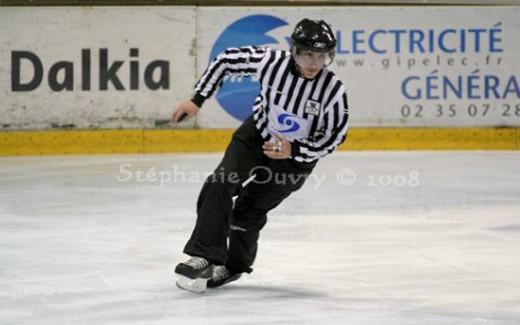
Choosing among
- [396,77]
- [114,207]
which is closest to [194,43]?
[396,77]

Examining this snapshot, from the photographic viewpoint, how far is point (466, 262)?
518 centimetres

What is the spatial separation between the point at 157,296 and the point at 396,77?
21.2 feet

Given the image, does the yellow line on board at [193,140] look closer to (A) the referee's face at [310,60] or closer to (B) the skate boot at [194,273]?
(B) the skate boot at [194,273]

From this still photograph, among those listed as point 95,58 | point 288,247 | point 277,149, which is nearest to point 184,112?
point 277,149

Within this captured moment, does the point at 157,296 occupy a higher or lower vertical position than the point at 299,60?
lower

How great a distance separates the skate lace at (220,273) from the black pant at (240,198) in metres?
0.04

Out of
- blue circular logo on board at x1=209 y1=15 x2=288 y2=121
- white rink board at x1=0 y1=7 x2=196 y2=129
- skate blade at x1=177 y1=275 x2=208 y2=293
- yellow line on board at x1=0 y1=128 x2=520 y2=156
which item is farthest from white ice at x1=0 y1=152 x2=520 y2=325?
blue circular logo on board at x1=209 y1=15 x2=288 y2=121

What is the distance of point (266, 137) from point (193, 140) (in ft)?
18.5

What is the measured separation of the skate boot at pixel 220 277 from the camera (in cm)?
458

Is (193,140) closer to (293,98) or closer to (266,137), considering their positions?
(266,137)

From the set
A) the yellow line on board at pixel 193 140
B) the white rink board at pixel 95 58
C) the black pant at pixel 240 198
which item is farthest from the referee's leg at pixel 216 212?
the white rink board at pixel 95 58

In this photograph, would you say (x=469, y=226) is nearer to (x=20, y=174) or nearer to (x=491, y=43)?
(x=20, y=174)

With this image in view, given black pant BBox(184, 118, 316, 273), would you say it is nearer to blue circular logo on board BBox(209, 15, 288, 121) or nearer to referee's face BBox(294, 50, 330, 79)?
referee's face BBox(294, 50, 330, 79)

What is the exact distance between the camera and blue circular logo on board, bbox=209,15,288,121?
10336 millimetres
